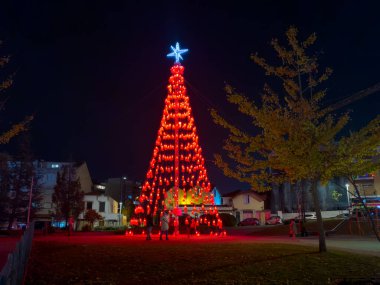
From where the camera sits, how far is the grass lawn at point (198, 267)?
8.77 m

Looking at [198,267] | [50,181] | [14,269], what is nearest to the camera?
[14,269]

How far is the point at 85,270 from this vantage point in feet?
31.5

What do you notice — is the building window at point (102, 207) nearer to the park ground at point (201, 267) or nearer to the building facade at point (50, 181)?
the building facade at point (50, 181)

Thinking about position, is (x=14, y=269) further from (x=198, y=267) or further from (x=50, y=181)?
(x=50, y=181)

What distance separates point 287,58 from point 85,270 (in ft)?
37.6

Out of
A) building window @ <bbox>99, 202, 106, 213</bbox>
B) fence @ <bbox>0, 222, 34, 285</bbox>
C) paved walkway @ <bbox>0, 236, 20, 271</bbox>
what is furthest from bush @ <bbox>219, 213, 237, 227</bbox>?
fence @ <bbox>0, 222, 34, 285</bbox>

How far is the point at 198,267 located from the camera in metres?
10.1

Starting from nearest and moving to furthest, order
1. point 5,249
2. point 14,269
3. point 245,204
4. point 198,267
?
point 14,269
point 198,267
point 5,249
point 245,204

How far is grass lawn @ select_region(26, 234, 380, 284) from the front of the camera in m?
8.77

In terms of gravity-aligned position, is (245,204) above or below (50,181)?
below

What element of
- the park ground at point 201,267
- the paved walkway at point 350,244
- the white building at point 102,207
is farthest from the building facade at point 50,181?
the park ground at point 201,267

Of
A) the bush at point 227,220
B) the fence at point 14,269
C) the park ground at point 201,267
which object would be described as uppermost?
the bush at point 227,220

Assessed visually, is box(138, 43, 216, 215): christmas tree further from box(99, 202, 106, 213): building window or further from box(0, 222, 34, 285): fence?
box(99, 202, 106, 213): building window

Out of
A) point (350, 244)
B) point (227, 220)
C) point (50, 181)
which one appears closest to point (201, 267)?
point (350, 244)
